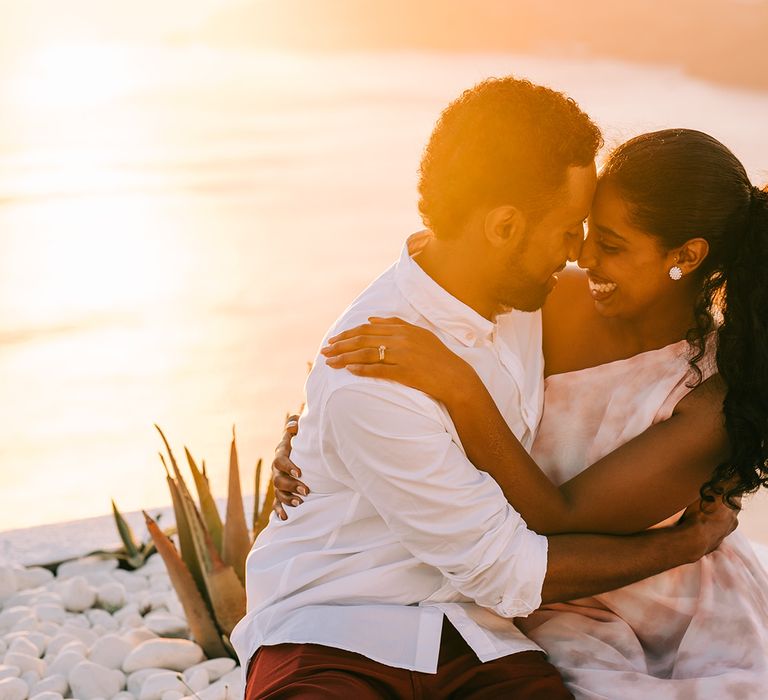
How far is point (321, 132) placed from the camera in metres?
11.3

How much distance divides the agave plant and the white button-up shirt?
Result: 2.50 feet

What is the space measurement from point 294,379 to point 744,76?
269 inches

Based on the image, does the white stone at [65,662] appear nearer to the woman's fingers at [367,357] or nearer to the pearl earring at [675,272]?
the woman's fingers at [367,357]

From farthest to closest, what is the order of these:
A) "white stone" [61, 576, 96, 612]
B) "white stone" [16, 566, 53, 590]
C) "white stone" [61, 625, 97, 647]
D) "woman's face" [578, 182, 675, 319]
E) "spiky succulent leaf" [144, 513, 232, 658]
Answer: "white stone" [16, 566, 53, 590] < "white stone" [61, 576, 96, 612] < "white stone" [61, 625, 97, 647] < "spiky succulent leaf" [144, 513, 232, 658] < "woman's face" [578, 182, 675, 319]

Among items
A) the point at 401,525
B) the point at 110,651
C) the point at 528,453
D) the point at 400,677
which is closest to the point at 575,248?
the point at 528,453

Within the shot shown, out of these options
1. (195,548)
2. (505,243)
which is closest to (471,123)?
(505,243)

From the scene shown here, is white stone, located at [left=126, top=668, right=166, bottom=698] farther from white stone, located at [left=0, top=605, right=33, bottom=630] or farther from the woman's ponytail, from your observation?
the woman's ponytail

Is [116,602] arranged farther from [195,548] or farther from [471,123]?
[471,123]

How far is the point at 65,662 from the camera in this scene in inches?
136

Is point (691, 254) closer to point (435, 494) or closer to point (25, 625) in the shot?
point (435, 494)

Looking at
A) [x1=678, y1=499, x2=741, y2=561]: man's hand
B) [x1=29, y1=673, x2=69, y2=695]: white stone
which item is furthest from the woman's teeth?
[x1=29, y1=673, x2=69, y2=695]: white stone

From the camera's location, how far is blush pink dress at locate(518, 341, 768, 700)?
233cm

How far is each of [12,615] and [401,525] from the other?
2013 mm

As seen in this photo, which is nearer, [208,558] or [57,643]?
[208,558]
